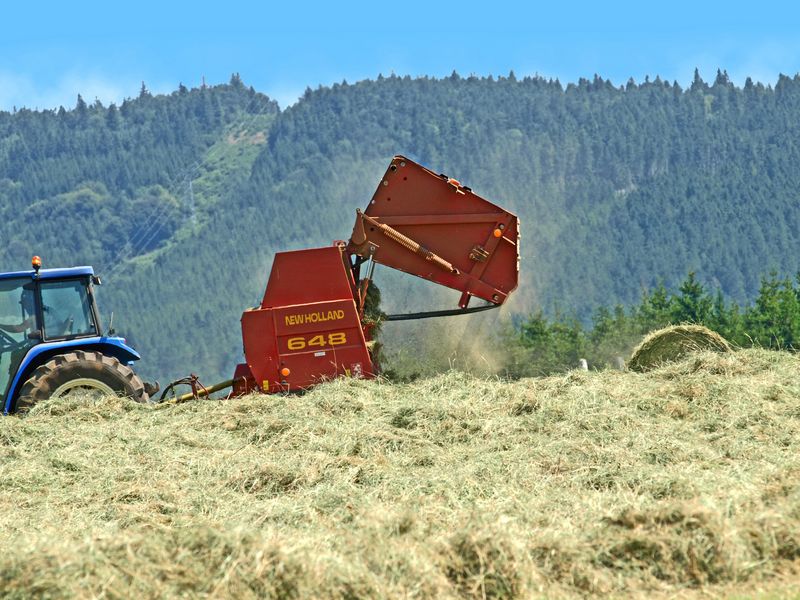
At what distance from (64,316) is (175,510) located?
435 centimetres

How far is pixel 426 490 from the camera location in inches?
275

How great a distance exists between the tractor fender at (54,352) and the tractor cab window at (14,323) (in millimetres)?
79

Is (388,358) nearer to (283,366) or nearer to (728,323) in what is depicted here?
(283,366)

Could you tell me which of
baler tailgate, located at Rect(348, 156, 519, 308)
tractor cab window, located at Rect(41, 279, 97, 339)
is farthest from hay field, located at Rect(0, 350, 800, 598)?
baler tailgate, located at Rect(348, 156, 519, 308)

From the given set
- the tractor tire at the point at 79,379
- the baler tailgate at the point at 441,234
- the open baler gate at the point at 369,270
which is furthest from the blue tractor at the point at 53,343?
the baler tailgate at the point at 441,234

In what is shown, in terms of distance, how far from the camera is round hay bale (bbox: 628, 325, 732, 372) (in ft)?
38.1

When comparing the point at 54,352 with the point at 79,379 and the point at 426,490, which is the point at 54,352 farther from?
the point at 426,490

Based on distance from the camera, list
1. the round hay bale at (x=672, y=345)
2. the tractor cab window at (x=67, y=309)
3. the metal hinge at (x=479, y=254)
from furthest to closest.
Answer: the metal hinge at (x=479, y=254) < the round hay bale at (x=672, y=345) < the tractor cab window at (x=67, y=309)

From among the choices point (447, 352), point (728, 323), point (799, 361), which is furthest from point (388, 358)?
point (728, 323)

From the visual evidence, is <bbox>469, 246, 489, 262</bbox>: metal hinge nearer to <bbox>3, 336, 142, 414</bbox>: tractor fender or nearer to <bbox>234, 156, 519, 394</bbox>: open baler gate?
<bbox>234, 156, 519, 394</bbox>: open baler gate

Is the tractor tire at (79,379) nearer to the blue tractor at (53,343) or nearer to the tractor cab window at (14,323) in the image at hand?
the blue tractor at (53,343)

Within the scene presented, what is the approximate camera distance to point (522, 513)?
6.21 metres

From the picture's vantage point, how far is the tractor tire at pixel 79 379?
33.5ft

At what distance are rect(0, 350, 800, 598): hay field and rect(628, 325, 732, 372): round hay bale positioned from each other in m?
0.60
